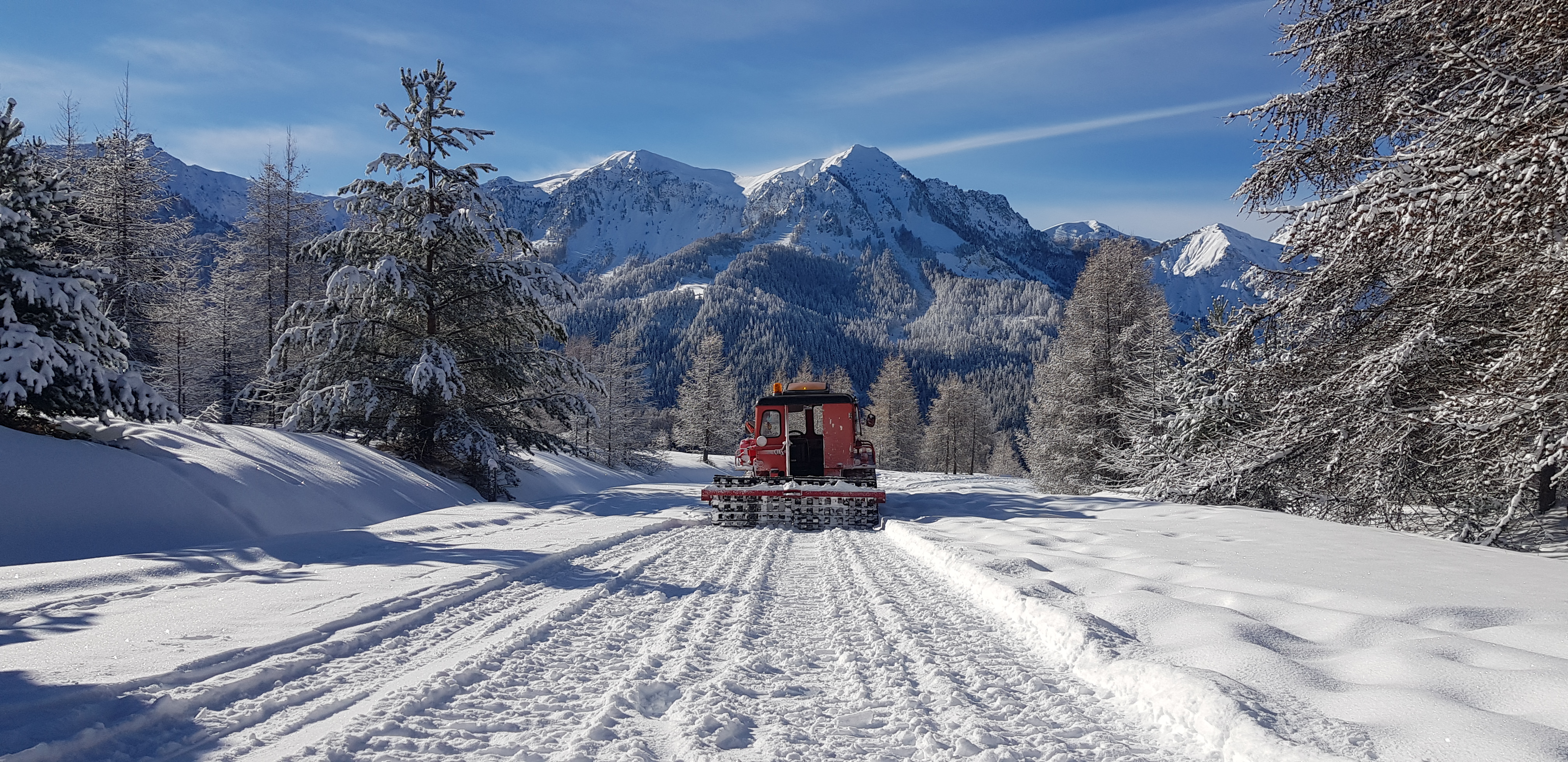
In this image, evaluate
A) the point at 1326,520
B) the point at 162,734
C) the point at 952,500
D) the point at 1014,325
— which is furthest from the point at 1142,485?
the point at 1014,325

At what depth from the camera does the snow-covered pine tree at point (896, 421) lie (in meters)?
52.3

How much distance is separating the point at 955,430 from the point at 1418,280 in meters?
45.3

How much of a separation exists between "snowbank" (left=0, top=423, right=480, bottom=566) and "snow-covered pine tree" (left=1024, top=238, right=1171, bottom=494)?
19447 millimetres

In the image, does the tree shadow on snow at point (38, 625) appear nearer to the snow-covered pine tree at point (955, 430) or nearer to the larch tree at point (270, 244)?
the larch tree at point (270, 244)

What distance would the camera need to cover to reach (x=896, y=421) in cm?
5334

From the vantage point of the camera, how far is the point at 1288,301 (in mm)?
8227

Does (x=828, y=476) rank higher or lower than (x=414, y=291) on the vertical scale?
lower

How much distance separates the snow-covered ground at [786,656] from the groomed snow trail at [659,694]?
0.06 feet

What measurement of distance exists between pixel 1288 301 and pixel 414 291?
13.9m

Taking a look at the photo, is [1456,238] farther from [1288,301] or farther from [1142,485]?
[1142,485]

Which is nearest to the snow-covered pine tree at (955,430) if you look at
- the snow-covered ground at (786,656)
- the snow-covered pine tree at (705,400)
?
the snow-covered pine tree at (705,400)

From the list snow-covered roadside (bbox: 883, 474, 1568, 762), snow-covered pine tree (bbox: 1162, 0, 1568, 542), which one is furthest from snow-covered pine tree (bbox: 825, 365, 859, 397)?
snow-covered roadside (bbox: 883, 474, 1568, 762)

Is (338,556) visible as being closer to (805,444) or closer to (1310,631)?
(1310,631)

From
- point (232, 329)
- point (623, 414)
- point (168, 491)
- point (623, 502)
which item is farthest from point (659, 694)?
point (623, 414)
